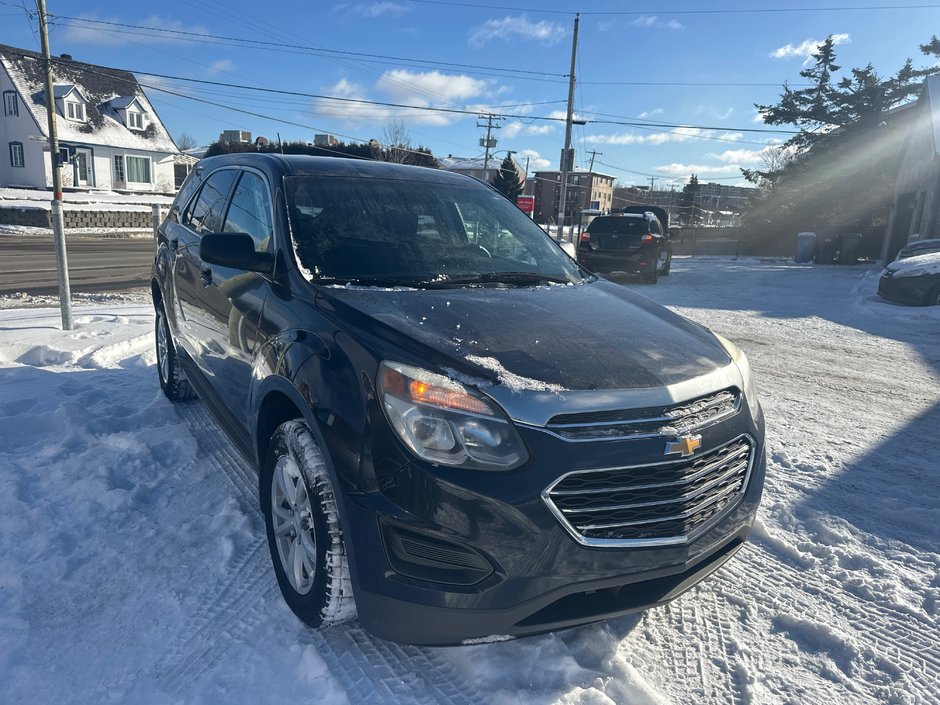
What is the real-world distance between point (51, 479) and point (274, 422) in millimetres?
1710

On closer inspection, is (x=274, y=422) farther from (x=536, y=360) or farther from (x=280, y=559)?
(x=536, y=360)

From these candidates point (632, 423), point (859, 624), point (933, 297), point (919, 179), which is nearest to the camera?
point (632, 423)

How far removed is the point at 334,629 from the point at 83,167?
154ft

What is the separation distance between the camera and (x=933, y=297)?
446 inches

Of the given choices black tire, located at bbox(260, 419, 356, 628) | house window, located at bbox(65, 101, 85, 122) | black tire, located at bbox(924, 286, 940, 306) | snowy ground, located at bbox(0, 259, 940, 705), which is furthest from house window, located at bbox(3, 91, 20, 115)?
black tire, located at bbox(260, 419, 356, 628)

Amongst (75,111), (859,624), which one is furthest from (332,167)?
(75,111)

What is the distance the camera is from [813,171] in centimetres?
3409

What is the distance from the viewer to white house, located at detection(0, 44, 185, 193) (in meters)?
39.1

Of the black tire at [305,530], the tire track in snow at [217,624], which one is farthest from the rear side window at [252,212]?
the tire track in snow at [217,624]

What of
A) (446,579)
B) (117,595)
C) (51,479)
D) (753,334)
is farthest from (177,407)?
(753,334)

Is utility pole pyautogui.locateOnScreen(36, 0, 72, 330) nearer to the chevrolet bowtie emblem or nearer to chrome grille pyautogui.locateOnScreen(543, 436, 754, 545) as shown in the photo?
chrome grille pyautogui.locateOnScreen(543, 436, 754, 545)

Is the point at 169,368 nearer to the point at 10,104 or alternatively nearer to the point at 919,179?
the point at 919,179

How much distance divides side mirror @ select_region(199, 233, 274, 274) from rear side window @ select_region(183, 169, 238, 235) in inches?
40.5

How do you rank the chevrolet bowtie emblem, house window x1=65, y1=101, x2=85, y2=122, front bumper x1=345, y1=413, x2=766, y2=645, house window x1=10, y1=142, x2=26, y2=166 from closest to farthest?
front bumper x1=345, y1=413, x2=766, y2=645 < the chevrolet bowtie emblem < house window x1=65, y1=101, x2=85, y2=122 < house window x1=10, y1=142, x2=26, y2=166
